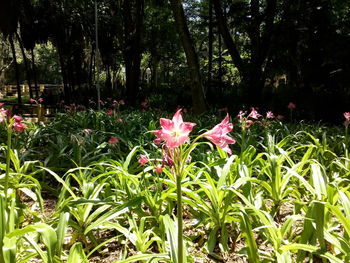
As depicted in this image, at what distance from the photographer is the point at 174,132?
98 cm

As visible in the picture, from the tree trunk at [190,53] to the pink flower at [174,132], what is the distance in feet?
19.9

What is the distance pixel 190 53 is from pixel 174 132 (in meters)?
6.17

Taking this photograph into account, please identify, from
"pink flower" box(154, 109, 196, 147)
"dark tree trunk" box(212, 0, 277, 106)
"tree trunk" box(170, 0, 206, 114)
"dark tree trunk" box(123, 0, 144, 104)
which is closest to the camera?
"pink flower" box(154, 109, 196, 147)

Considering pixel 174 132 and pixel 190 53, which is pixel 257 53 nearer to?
pixel 190 53

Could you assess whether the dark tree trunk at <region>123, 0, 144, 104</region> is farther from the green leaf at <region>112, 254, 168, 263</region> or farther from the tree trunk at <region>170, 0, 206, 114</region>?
the green leaf at <region>112, 254, 168, 263</region>

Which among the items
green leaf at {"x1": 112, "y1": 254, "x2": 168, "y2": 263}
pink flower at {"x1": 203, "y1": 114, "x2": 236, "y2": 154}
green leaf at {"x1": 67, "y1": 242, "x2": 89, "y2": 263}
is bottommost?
green leaf at {"x1": 67, "y1": 242, "x2": 89, "y2": 263}

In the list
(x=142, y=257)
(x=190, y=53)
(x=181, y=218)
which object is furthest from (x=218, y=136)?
(x=190, y=53)

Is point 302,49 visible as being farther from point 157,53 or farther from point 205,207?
point 157,53

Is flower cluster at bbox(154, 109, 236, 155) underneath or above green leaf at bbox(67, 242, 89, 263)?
above

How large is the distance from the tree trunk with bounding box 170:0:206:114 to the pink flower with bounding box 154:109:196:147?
6.06m

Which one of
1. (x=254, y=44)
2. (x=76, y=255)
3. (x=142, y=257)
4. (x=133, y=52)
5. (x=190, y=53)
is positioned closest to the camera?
(x=142, y=257)

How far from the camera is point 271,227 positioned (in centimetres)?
146

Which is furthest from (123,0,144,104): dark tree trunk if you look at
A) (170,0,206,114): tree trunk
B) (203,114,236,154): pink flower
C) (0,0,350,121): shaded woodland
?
(203,114,236,154): pink flower

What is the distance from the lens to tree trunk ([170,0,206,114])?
21.8ft
